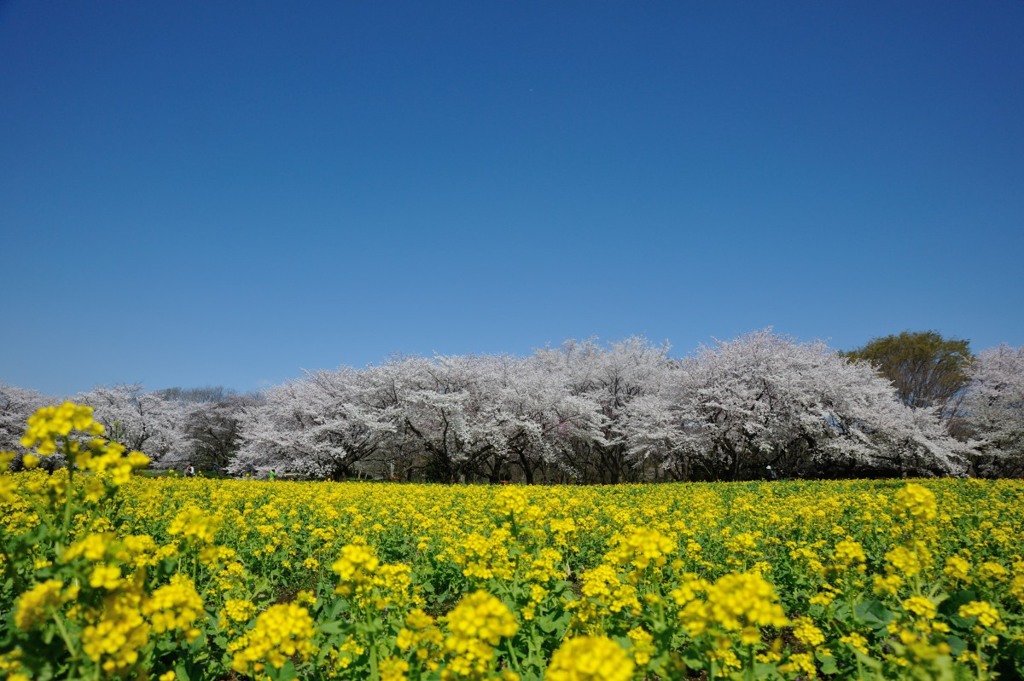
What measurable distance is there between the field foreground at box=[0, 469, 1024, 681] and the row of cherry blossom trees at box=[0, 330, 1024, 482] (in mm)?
25242

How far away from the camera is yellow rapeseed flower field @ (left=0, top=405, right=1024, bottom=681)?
2404mm

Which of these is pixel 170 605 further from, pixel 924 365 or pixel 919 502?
pixel 924 365

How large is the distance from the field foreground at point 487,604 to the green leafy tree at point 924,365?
143 ft

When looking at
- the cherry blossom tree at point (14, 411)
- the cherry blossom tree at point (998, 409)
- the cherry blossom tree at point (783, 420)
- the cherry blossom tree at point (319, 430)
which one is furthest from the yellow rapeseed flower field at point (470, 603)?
the cherry blossom tree at point (14, 411)

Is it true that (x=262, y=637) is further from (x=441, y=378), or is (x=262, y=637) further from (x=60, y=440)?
(x=441, y=378)

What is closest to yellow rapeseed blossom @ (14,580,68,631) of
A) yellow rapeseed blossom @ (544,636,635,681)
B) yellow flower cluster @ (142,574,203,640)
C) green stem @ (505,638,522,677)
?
yellow flower cluster @ (142,574,203,640)

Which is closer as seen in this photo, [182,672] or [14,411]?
[182,672]

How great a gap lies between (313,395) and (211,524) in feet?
129

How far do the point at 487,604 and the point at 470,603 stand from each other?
120 millimetres

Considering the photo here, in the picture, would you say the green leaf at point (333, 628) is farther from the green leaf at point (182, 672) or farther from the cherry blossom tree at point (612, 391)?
the cherry blossom tree at point (612, 391)

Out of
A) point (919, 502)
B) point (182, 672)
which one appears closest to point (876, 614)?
point (919, 502)

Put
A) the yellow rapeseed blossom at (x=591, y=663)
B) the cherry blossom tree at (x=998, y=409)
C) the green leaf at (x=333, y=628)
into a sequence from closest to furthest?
1. the yellow rapeseed blossom at (x=591, y=663)
2. the green leaf at (x=333, y=628)
3. the cherry blossom tree at (x=998, y=409)

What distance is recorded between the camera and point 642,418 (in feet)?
115

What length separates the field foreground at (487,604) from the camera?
240 cm
